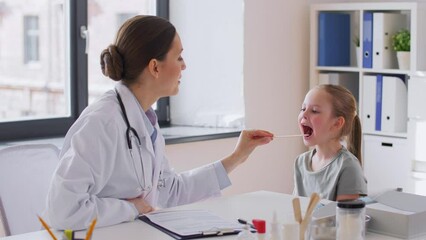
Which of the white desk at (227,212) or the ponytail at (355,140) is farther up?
the ponytail at (355,140)

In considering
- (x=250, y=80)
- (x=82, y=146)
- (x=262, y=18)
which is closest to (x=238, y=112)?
(x=250, y=80)

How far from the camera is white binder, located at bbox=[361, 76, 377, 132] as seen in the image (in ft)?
14.2

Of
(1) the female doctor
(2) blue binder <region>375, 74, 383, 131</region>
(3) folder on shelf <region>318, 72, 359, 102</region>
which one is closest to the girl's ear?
(1) the female doctor

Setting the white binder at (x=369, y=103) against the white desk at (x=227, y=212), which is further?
the white binder at (x=369, y=103)

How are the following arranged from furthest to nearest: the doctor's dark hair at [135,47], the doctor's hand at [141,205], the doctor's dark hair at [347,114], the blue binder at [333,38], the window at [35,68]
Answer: the blue binder at [333,38] → the window at [35,68] → the doctor's dark hair at [347,114] → the doctor's dark hair at [135,47] → the doctor's hand at [141,205]

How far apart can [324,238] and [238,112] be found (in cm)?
238

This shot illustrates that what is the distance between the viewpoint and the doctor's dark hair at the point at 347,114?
2.86m

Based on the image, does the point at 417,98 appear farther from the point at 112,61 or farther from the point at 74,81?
the point at 112,61

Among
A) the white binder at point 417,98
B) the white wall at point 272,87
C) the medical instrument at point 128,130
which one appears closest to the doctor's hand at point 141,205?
the medical instrument at point 128,130

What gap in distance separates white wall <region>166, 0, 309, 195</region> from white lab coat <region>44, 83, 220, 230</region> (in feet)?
5.44

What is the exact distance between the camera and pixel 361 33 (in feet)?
14.4

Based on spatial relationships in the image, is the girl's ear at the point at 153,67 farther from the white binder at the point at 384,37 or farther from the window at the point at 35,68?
the white binder at the point at 384,37


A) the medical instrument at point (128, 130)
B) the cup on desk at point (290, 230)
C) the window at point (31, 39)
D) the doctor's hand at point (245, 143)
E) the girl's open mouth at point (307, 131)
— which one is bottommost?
the cup on desk at point (290, 230)

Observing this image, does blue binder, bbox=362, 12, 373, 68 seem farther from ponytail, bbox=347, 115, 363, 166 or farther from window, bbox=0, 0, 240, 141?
ponytail, bbox=347, 115, 363, 166
